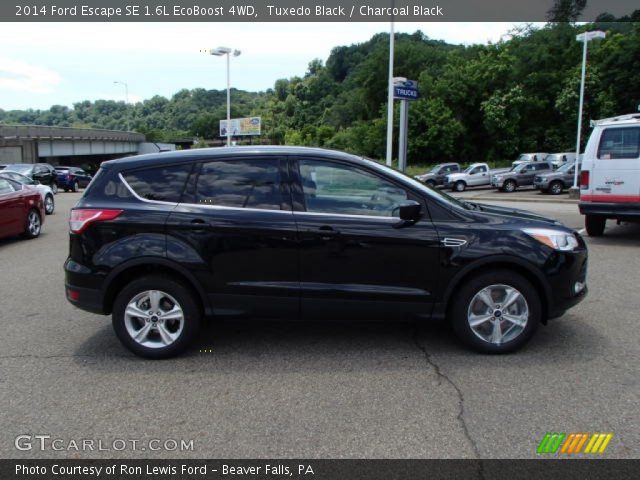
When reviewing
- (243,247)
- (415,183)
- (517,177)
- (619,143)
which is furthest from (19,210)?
(517,177)

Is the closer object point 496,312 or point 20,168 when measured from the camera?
point 496,312

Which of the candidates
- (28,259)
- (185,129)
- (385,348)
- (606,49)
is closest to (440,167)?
(606,49)

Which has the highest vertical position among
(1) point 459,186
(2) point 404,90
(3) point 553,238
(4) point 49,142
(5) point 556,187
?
(2) point 404,90

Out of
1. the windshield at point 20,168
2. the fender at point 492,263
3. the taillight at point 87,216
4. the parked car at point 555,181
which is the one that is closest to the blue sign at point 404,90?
the parked car at point 555,181

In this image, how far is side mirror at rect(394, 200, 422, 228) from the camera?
14.5ft

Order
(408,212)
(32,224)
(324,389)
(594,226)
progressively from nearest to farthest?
(324,389) < (408,212) < (594,226) < (32,224)

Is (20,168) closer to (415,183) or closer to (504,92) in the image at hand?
(415,183)

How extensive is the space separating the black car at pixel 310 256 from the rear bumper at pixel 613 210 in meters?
5.88

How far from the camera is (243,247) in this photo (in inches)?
178

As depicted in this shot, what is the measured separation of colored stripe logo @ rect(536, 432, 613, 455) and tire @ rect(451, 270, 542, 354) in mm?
1274

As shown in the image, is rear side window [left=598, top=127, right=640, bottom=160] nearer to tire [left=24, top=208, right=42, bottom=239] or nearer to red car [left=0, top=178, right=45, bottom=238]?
red car [left=0, top=178, right=45, bottom=238]

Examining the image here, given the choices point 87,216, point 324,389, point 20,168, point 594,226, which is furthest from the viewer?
point 20,168

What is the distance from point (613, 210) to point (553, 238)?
6.11 metres

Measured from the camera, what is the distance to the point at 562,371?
4.28 meters
